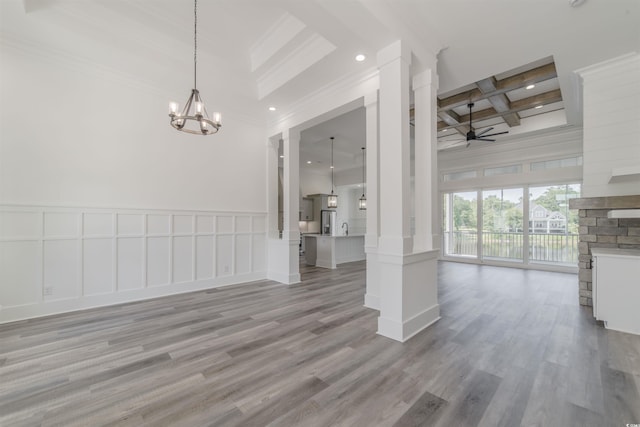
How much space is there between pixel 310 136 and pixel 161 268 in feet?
15.5

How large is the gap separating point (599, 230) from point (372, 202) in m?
3.26

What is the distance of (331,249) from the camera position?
6871 mm

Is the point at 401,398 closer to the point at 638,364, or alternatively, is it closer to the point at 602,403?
the point at 602,403

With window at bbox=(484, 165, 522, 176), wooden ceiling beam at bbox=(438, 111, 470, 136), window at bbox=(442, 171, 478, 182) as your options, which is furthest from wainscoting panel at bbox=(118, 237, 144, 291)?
window at bbox=(484, 165, 522, 176)

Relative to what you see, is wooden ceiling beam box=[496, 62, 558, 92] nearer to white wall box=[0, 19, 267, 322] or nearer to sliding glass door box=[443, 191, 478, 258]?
sliding glass door box=[443, 191, 478, 258]

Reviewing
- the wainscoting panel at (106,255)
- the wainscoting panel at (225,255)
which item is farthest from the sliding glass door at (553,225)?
the wainscoting panel at (225,255)

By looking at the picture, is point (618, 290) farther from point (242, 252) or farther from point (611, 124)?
point (242, 252)

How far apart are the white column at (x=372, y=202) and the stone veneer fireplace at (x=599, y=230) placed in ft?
9.36

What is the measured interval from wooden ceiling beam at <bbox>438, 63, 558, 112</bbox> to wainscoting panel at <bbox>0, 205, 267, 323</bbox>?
4846 millimetres

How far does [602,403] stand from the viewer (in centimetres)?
172

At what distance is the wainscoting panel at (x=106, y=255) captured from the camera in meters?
3.21

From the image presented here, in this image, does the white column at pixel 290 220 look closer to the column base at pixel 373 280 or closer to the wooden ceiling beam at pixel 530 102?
the column base at pixel 373 280

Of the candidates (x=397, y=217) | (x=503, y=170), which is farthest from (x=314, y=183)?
(x=397, y=217)

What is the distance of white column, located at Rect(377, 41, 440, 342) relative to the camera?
2719 mm
